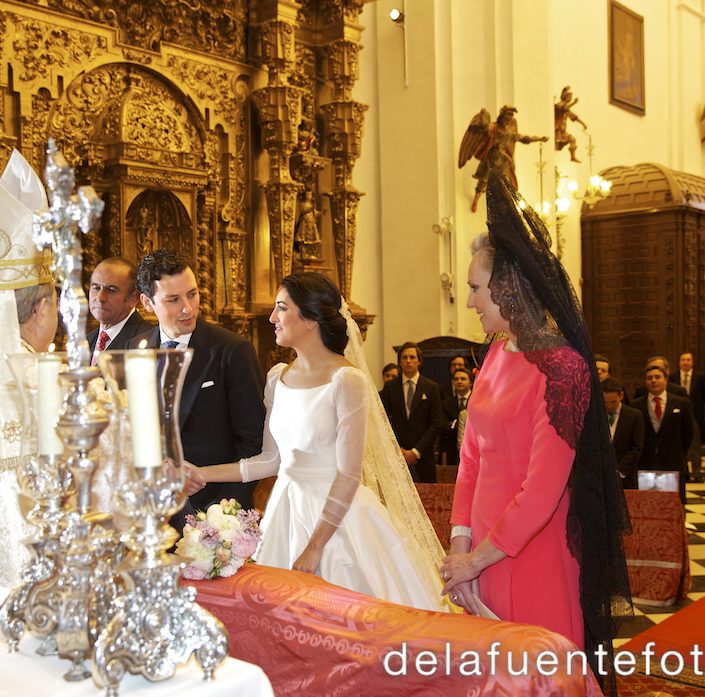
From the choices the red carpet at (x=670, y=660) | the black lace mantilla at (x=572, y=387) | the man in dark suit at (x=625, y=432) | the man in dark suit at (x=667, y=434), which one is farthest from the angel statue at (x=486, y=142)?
the black lace mantilla at (x=572, y=387)

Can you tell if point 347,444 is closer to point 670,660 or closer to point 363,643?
point 363,643

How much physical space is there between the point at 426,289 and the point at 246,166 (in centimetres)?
356

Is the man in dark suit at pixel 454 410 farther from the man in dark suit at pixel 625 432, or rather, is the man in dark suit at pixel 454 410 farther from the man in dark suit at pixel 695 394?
the man in dark suit at pixel 695 394

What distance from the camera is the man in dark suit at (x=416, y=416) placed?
823 cm

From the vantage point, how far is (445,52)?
12586mm

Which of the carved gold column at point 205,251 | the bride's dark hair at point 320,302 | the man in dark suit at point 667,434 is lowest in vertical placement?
the man in dark suit at point 667,434

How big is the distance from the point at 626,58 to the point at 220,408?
49.3 ft

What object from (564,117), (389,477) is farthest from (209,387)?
(564,117)

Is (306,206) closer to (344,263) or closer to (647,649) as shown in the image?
(344,263)

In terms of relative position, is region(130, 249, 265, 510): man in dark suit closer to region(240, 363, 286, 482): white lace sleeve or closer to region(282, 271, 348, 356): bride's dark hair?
region(240, 363, 286, 482): white lace sleeve

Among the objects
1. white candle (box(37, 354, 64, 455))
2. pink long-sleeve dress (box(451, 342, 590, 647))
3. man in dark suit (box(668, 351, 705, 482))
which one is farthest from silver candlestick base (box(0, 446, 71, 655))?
man in dark suit (box(668, 351, 705, 482))

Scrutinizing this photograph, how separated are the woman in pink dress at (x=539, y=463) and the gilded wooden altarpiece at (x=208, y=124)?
5.51 m

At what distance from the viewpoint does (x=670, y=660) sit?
4352 millimetres

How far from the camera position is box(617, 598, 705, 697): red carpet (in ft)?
14.1
